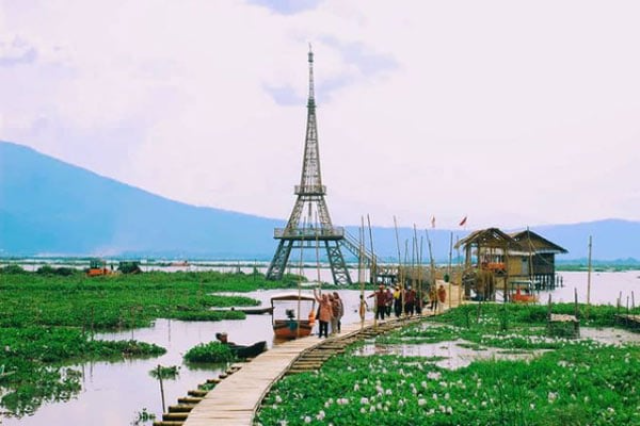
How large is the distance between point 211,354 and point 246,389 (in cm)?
1042

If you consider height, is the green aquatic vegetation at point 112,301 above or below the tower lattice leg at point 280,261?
below

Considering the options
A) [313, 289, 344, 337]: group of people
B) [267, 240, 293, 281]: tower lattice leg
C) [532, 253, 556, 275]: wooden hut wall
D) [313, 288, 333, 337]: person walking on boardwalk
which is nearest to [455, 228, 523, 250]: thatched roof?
[313, 289, 344, 337]: group of people

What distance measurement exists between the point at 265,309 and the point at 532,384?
3303 cm

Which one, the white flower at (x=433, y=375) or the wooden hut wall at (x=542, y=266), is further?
the wooden hut wall at (x=542, y=266)

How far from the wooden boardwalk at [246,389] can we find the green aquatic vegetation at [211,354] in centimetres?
266

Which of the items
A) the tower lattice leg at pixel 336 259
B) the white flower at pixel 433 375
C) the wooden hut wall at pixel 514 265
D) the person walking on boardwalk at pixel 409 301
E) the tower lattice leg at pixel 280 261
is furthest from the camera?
the tower lattice leg at pixel 280 261

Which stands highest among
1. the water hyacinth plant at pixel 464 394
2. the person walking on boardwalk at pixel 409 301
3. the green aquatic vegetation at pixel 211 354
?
the person walking on boardwalk at pixel 409 301

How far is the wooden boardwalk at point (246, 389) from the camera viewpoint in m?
15.4

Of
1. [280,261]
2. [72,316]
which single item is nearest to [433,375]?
[72,316]

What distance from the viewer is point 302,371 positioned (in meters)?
22.0

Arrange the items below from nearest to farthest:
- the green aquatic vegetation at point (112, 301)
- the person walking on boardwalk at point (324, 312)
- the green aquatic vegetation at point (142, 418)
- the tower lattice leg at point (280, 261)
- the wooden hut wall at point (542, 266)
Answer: the green aquatic vegetation at point (142, 418)
the person walking on boardwalk at point (324, 312)
the green aquatic vegetation at point (112, 301)
the wooden hut wall at point (542, 266)
the tower lattice leg at point (280, 261)

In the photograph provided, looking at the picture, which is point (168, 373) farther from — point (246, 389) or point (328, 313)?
point (246, 389)

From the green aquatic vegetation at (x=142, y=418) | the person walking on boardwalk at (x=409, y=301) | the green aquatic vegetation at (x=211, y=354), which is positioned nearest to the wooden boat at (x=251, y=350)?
the green aquatic vegetation at (x=211, y=354)

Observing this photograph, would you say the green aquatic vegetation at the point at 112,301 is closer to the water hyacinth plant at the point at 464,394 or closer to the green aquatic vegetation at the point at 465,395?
the water hyacinth plant at the point at 464,394
